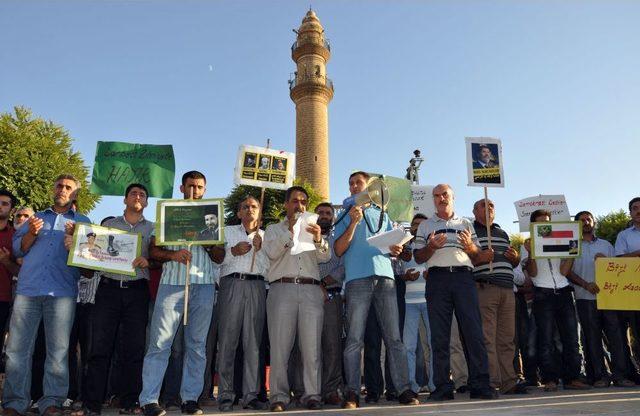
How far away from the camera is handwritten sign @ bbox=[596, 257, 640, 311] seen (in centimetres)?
688

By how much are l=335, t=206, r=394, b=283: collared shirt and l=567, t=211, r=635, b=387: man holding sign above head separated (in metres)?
2.97

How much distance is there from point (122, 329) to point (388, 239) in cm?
279

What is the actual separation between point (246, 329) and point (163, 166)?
99.3 inches

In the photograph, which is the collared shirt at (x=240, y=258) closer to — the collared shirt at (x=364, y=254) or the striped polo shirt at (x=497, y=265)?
the collared shirt at (x=364, y=254)

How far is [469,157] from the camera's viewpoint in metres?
6.84

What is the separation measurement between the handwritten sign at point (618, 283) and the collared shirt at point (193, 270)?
5.05m

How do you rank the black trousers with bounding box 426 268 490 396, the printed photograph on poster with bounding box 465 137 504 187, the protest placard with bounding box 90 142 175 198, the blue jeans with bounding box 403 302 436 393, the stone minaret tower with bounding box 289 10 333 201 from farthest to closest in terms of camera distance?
the stone minaret tower with bounding box 289 10 333 201, the blue jeans with bounding box 403 302 436 393, the printed photograph on poster with bounding box 465 137 504 187, the protest placard with bounding box 90 142 175 198, the black trousers with bounding box 426 268 490 396

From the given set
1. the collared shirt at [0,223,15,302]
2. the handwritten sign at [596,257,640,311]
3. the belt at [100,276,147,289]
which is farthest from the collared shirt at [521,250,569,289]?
the collared shirt at [0,223,15,302]

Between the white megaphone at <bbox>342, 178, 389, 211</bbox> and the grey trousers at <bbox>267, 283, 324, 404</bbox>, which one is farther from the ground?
the white megaphone at <bbox>342, 178, 389, 211</bbox>

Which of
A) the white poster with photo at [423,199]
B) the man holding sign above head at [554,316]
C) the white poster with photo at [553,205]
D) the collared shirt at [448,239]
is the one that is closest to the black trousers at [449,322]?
the collared shirt at [448,239]

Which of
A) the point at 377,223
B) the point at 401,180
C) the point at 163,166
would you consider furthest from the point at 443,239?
the point at 401,180

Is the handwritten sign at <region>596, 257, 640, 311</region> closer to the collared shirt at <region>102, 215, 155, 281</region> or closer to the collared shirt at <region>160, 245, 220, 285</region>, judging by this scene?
the collared shirt at <region>160, 245, 220, 285</region>

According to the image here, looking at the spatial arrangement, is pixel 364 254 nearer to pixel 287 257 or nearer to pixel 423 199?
pixel 287 257

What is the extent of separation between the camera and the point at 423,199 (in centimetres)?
1138
